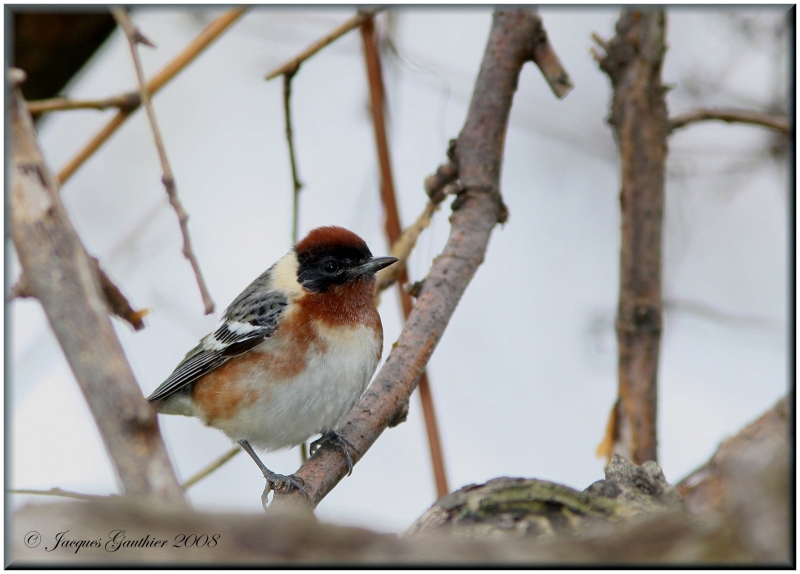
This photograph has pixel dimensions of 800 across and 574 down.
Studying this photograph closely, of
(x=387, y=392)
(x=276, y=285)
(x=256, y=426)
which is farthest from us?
(x=276, y=285)

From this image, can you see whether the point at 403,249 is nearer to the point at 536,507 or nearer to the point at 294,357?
the point at 294,357

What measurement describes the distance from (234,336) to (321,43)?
1.75 meters

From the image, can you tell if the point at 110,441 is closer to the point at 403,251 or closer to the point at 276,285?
the point at 403,251

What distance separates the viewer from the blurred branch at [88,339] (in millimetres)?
1266

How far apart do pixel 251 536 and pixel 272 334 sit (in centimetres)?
276

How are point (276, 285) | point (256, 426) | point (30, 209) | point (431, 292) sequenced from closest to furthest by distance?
point (30, 209)
point (431, 292)
point (256, 426)
point (276, 285)

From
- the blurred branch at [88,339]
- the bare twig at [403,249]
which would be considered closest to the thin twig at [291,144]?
the bare twig at [403,249]

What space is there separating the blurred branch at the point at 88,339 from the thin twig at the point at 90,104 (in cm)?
280

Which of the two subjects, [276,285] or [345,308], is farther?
[276,285]

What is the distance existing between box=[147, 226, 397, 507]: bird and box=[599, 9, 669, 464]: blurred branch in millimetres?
1557

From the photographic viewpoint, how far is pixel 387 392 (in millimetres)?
3441

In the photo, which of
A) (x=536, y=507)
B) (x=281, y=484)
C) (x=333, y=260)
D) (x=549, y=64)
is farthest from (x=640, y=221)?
(x=536, y=507)

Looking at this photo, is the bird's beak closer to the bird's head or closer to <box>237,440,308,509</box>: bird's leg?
the bird's head

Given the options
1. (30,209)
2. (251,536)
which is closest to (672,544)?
(251,536)
